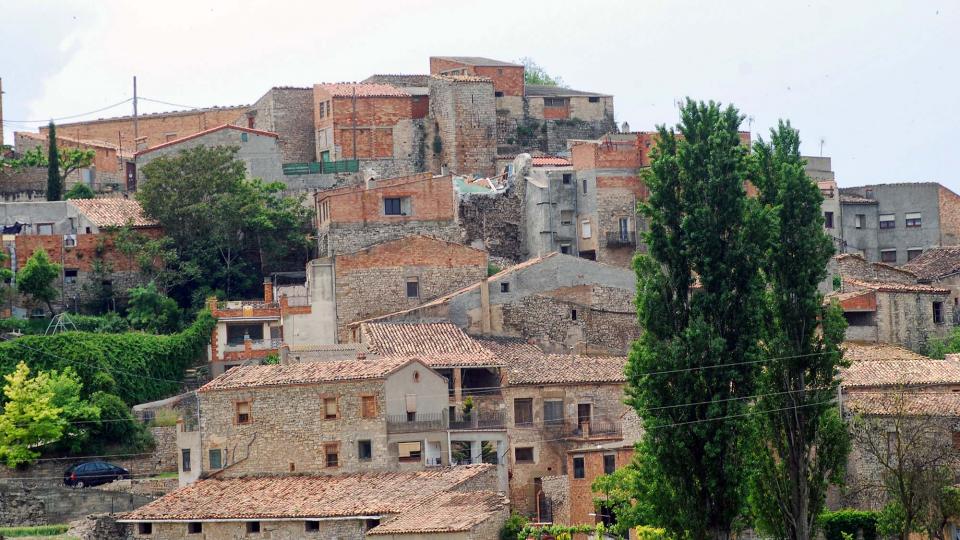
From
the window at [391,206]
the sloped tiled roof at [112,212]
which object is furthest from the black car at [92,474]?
the window at [391,206]

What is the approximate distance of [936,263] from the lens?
3145 inches

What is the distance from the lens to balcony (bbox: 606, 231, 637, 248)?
81375mm

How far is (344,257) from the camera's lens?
75.9 metres

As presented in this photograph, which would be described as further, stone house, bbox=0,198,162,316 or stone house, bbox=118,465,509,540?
stone house, bbox=0,198,162,316

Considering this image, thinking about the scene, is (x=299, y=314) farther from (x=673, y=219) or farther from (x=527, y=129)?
(x=673, y=219)

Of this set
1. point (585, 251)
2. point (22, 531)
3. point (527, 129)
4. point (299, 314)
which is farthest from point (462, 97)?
point (22, 531)

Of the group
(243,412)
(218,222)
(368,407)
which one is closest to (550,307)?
(368,407)

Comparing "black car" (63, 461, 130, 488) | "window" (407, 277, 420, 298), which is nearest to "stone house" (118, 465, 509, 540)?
"black car" (63, 461, 130, 488)

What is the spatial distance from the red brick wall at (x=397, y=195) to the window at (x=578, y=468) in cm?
2138

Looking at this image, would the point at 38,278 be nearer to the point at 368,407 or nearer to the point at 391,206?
the point at 391,206

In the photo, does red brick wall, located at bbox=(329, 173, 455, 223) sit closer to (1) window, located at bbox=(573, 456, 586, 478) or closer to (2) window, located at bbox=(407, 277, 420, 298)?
(2) window, located at bbox=(407, 277, 420, 298)

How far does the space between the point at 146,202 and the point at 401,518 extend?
29.7 metres

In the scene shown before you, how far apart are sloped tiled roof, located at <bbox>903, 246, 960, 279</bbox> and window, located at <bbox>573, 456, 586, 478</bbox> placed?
23058mm

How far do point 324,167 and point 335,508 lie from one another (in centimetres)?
3490
